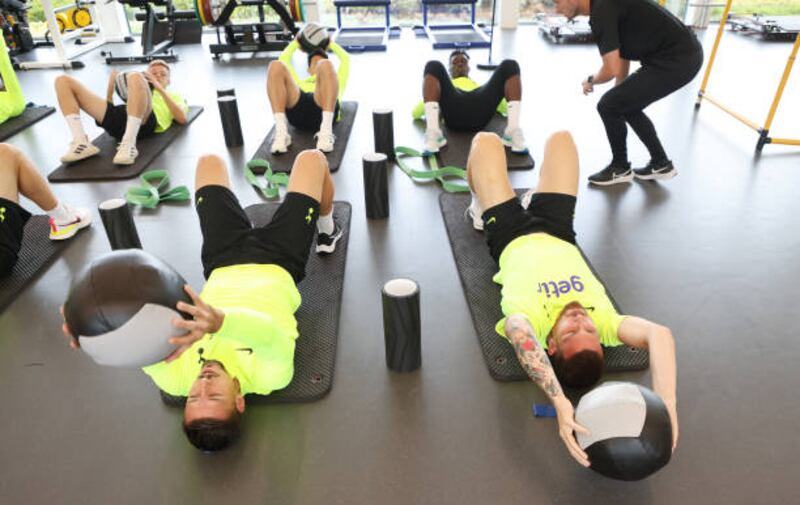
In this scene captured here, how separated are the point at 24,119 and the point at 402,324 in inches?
146

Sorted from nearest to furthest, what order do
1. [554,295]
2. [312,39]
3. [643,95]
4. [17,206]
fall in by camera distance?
[554,295] → [17,206] → [643,95] → [312,39]

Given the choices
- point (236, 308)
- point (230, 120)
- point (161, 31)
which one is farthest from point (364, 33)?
point (236, 308)

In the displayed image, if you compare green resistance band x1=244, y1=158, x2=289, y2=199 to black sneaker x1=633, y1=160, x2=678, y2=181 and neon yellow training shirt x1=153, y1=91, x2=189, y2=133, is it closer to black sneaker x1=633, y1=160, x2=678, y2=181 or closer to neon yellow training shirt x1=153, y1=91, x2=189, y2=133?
neon yellow training shirt x1=153, y1=91, x2=189, y2=133

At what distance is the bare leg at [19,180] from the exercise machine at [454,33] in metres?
4.25

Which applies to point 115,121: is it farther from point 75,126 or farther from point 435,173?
point 435,173

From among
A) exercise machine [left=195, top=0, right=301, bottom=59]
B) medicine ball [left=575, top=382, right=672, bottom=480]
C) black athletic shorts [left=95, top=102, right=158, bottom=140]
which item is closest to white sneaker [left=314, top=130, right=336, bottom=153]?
black athletic shorts [left=95, top=102, right=158, bottom=140]

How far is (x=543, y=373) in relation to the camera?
1444mm

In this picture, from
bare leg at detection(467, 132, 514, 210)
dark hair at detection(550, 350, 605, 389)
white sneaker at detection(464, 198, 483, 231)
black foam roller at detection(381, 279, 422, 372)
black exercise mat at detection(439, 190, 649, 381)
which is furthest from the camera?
white sneaker at detection(464, 198, 483, 231)

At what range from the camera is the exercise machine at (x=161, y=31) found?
217 inches

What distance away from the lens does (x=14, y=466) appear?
4.89 ft

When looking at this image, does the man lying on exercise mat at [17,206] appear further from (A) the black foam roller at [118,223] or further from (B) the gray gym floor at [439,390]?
(A) the black foam roller at [118,223]

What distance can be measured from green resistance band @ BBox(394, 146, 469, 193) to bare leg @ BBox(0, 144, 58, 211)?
1679 millimetres

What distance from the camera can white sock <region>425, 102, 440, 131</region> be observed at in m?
3.17

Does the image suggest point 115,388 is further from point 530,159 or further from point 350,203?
point 530,159
